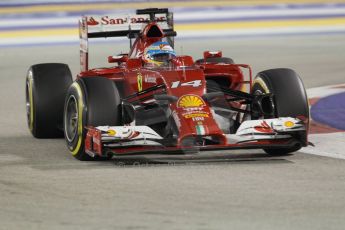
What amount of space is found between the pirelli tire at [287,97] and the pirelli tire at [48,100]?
248 cm

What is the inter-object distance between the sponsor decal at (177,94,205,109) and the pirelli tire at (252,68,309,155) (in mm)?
816

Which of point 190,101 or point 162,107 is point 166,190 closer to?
point 190,101

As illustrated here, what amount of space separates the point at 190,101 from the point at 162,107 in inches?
16.3

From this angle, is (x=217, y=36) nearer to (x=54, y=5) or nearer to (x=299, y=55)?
(x=299, y=55)

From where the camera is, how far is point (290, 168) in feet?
31.6

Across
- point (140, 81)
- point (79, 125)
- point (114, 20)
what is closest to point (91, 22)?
point (114, 20)

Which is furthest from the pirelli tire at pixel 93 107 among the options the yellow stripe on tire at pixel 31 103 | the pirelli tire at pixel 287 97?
the yellow stripe on tire at pixel 31 103

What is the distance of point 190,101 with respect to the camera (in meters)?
9.98

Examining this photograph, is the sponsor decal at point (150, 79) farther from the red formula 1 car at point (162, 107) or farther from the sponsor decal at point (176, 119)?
the sponsor decal at point (176, 119)

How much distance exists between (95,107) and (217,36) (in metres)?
16.4

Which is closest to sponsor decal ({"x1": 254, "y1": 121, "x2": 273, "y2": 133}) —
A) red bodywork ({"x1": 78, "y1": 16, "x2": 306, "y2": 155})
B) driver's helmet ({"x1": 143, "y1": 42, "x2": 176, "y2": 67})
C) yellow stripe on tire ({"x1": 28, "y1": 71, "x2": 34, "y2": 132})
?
red bodywork ({"x1": 78, "y1": 16, "x2": 306, "y2": 155})

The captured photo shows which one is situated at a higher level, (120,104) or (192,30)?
(120,104)

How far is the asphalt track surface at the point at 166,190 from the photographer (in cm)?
742

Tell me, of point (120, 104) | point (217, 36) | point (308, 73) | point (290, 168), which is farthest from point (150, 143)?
point (217, 36)
